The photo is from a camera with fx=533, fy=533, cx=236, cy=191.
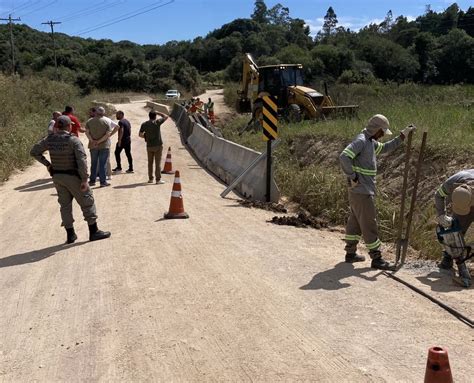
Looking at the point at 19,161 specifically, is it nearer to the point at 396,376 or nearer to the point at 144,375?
the point at 144,375

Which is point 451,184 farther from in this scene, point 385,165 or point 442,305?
point 385,165

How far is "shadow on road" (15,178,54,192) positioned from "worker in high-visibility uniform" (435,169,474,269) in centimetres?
1010

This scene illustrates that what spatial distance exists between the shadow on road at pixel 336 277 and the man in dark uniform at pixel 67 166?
12.1ft

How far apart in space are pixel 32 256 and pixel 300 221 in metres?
4.44

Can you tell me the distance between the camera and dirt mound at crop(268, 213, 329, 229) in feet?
30.6

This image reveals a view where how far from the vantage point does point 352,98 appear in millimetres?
25844

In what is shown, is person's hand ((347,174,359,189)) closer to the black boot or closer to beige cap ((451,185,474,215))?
beige cap ((451,185,474,215))

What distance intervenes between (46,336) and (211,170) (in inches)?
470

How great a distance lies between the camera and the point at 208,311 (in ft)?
17.5

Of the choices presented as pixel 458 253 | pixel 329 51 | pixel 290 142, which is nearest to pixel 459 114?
pixel 290 142

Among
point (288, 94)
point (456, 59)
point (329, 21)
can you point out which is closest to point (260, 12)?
point (329, 21)

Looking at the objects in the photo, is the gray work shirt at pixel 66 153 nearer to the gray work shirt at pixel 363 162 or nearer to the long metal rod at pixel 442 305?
the gray work shirt at pixel 363 162

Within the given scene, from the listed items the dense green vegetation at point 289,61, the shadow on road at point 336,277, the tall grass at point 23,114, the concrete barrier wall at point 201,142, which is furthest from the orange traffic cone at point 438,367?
the dense green vegetation at point 289,61

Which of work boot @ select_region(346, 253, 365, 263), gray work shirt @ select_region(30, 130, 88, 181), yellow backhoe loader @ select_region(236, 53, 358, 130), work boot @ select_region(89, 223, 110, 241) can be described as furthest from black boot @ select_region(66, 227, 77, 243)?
yellow backhoe loader @ select_region(236, 53, 358, 130)
